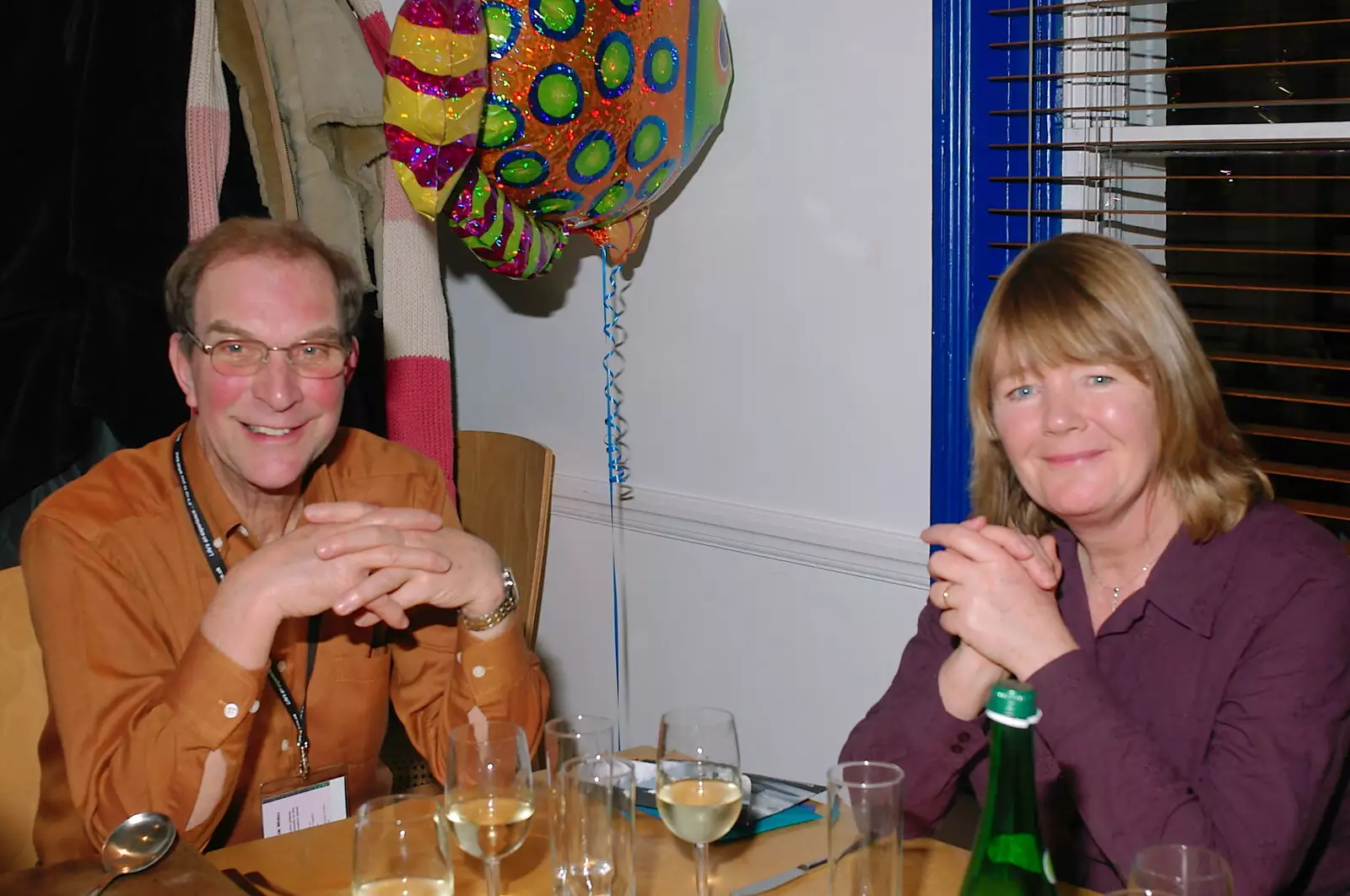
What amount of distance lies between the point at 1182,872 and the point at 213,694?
3.52ft

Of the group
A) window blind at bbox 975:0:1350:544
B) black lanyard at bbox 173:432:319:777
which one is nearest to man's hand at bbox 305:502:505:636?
black lanyard at bbox 173:432:319:777

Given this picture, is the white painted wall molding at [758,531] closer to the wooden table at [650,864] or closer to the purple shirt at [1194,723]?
the purple shirt at [1194,723]

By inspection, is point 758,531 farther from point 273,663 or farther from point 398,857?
point 398,857

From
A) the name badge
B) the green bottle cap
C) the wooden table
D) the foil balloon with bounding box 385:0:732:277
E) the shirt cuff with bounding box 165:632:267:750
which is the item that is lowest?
the name badge

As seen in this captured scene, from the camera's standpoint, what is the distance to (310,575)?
1.61 meters

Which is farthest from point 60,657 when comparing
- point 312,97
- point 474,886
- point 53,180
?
point 312,97

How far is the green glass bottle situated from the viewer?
1.00 m

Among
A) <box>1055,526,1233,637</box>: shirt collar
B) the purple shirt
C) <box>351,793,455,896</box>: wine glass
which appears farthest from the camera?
<box>1055,526,1233,637</box>: shirt collar

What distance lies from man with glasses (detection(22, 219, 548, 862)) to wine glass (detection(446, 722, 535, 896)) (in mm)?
427

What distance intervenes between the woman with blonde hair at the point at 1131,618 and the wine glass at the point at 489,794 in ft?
1.73

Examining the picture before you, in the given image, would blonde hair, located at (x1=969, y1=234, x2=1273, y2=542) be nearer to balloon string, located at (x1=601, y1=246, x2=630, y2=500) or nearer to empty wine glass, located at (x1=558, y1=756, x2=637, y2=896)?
empty wine glass, located at (x1=558, y1=756, x2=637, y2=896)

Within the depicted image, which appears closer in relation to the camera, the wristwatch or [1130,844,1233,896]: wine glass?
[1130,844,1233,896]: wine glass

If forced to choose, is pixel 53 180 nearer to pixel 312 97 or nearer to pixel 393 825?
pixel 312 97

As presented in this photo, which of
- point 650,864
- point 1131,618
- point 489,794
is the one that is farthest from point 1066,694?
point 489,794
